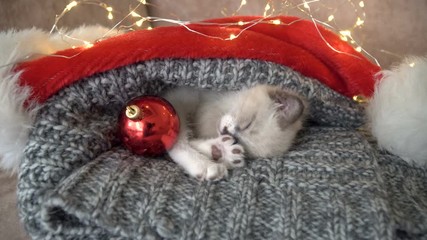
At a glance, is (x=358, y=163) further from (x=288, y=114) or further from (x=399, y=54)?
(x=399, y=54)

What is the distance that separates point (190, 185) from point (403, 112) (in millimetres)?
437

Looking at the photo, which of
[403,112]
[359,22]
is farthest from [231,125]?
[359,22]

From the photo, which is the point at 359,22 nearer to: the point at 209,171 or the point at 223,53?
the point at 223,53

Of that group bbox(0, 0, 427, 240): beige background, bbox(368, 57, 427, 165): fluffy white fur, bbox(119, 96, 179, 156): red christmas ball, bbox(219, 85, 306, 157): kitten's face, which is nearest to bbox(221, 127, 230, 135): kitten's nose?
bbox(219, 85, 306, 157): kitten's face

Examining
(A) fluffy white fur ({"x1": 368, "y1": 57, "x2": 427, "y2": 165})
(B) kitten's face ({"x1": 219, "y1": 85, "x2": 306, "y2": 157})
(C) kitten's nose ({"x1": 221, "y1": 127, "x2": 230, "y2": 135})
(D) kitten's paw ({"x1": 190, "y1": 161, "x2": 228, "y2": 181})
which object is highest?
(A) fluffy white fur ({"x1": 368, "y1": 57, "x2": 427, "y2": 165})

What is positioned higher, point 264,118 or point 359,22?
point 359,22

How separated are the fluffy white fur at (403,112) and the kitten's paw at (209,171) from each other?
1.10 feet

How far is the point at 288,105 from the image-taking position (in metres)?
0.87

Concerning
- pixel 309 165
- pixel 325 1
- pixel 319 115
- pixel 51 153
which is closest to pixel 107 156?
pixel 51 153

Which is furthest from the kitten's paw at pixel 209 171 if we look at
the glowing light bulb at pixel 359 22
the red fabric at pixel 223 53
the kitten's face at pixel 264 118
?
the glowing light bulb at pixel 359 22

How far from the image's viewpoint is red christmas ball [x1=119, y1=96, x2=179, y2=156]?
778 millimetres

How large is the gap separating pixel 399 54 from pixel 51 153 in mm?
1114

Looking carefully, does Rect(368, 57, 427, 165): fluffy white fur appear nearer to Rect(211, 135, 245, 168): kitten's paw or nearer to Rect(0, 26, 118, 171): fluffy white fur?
Rect(211, 135, 245, 168): kitten's paw

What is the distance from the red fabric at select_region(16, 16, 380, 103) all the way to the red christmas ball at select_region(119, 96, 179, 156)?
0.09 metres
